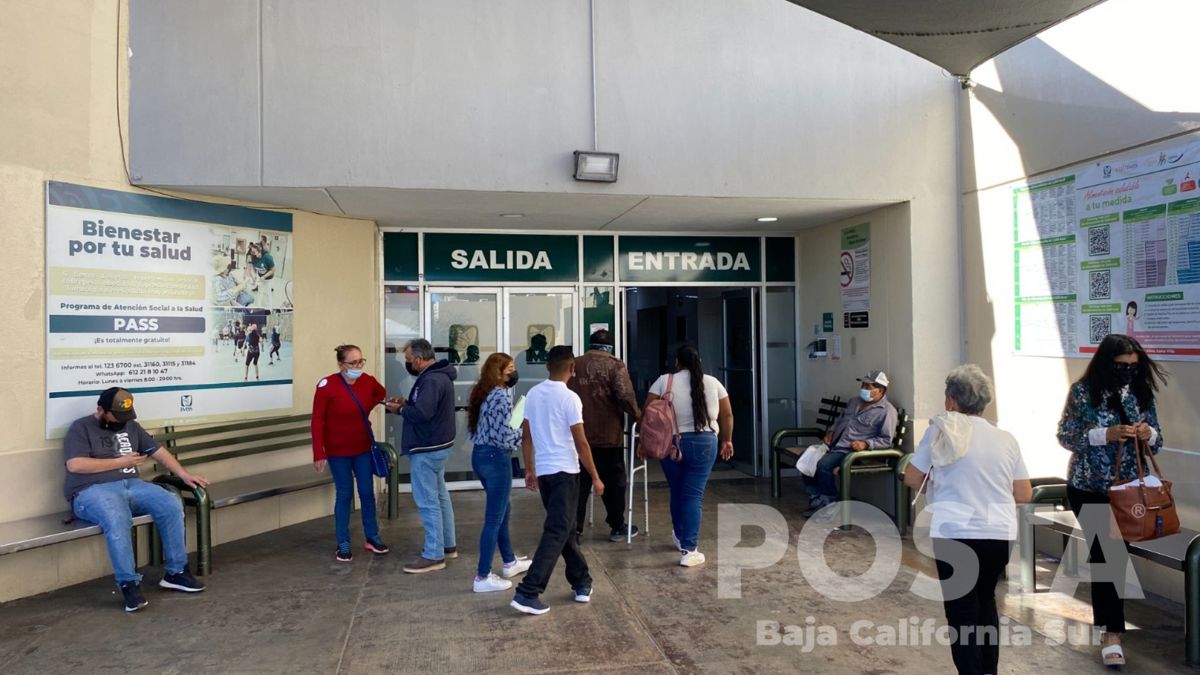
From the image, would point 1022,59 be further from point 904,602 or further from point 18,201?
point 18,201

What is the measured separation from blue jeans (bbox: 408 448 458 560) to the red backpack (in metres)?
1.41

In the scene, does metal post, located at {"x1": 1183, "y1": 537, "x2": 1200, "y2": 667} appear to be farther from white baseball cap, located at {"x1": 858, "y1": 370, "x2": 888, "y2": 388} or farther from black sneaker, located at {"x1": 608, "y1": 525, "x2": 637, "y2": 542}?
black sneaker, located at {"x1": 608, "y1": 525, "x2": 637, "y2": 542}

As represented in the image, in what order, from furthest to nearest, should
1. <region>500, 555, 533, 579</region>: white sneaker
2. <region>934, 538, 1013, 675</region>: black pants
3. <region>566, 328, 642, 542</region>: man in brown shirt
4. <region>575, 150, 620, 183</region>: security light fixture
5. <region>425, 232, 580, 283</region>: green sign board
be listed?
<region>425, 232, 580, 283</region>: green sign board
<region>575, 150, 620, 183</region>: security light fixture
<region>566, 328, 642, 542</region>: man in brown shirt
<region>500, 555, 533, 579</region>: white sneaker
<region>934, 538, 1013, 675</region>: black pants

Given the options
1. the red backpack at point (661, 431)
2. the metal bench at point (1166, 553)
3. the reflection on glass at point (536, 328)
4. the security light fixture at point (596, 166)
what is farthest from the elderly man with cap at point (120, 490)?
the metal bench at point (1166, 553)

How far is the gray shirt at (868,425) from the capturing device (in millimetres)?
7496

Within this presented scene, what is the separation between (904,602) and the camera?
17.4ft

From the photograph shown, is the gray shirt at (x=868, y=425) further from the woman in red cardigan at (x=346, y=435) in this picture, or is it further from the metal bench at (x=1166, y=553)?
the woman in red cardigan at (x=346, y=435)

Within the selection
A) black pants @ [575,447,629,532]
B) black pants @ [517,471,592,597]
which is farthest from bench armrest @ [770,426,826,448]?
black pants @ [517,471,592,597]

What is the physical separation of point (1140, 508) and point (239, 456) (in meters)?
6.29

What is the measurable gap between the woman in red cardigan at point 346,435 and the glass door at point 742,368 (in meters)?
4.71

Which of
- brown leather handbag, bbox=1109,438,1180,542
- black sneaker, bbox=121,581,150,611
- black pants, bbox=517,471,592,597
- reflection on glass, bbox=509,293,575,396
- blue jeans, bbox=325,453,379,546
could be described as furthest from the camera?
reflection on glass, bbox=509,293,575,396

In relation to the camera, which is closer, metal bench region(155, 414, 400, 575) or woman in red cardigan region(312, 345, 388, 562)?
metal bench region(155, 414, 400, 575)

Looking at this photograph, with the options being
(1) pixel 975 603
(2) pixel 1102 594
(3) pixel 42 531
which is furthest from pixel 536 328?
(1) pixel 975 603

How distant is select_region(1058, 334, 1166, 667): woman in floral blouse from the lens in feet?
14.2
